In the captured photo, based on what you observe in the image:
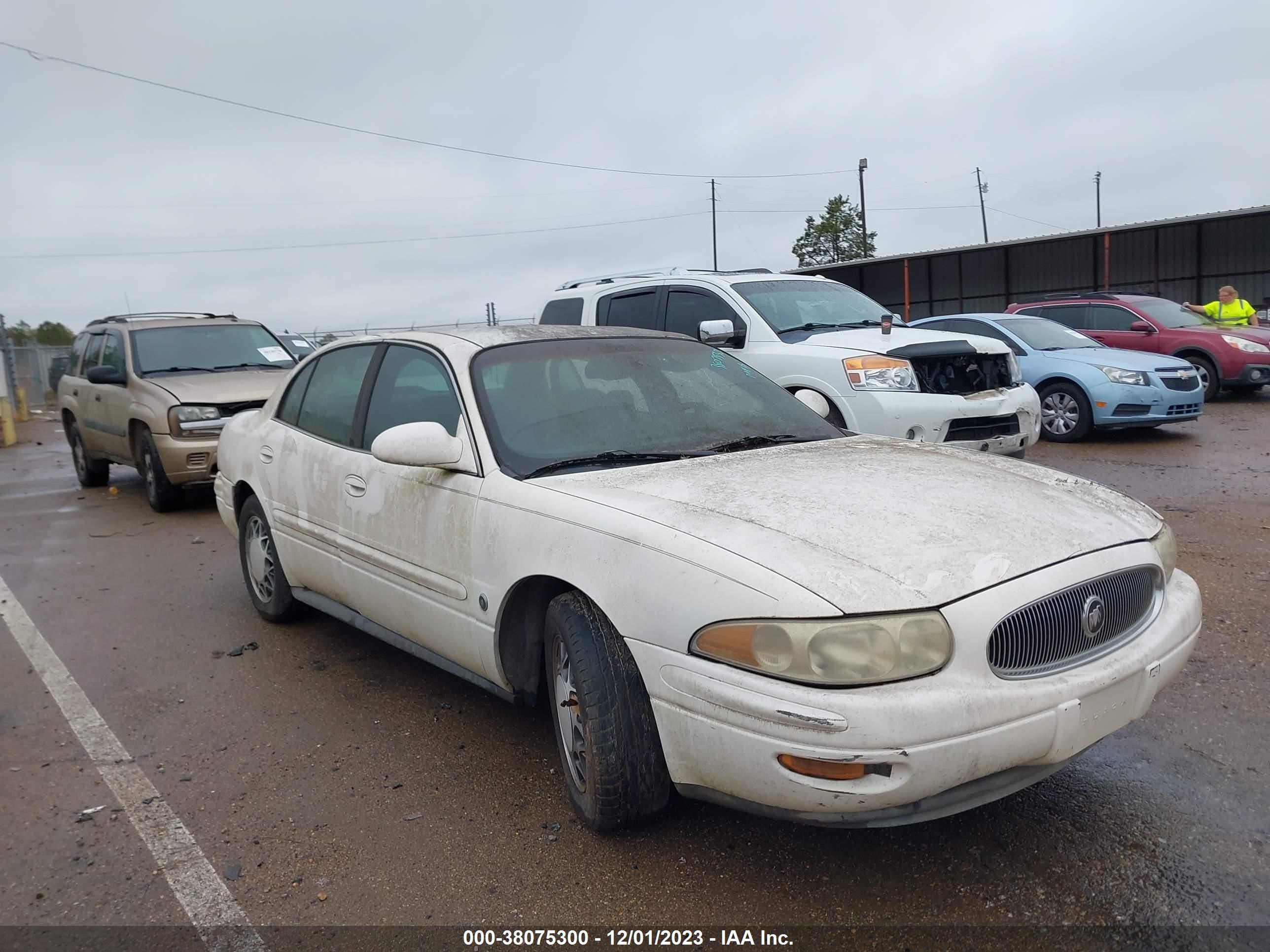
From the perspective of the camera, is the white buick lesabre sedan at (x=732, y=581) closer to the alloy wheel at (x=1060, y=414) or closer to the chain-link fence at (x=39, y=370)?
the alloy wheel at (x=1060, y=414)

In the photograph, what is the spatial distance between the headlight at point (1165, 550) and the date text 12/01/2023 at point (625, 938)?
1.60m

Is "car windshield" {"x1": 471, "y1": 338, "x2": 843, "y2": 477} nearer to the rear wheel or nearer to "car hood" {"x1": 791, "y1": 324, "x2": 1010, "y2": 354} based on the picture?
"car hood" {"x1": 791, "y1": 324, "x2": 1010, "y2": 354}

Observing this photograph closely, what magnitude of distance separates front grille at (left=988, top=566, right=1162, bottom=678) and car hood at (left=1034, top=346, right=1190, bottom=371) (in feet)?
28.1

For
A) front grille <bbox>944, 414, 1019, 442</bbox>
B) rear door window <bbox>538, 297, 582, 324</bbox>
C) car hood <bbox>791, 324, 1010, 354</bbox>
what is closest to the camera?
front grille <bbox>944, 414, 1019, 442</bbox>

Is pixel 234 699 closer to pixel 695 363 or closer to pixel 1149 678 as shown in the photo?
pixel 695 363

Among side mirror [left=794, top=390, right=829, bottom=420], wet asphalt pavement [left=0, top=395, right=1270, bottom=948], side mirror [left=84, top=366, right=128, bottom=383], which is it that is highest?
side mirror [left=84, top=366, right=128, bottom=383]

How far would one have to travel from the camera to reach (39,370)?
88.9 ft

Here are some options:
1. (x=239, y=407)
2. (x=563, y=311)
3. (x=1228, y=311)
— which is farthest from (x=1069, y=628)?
(x=1228, y=311)

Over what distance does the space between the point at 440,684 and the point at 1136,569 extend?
2.82 m

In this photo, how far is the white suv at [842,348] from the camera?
7.22 metres

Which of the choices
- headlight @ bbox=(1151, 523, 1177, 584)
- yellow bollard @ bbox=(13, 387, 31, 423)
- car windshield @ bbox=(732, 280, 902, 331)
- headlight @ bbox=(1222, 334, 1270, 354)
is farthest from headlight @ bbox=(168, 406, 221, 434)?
yellow bollard @ bbox=(13, 387, 31, 423)

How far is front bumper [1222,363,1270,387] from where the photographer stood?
520 inches

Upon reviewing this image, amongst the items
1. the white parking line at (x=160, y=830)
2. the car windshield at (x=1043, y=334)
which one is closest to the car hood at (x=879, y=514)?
the white parking line at (x=160, y=830)

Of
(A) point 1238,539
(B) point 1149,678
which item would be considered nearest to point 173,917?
(B) point 1149,678
